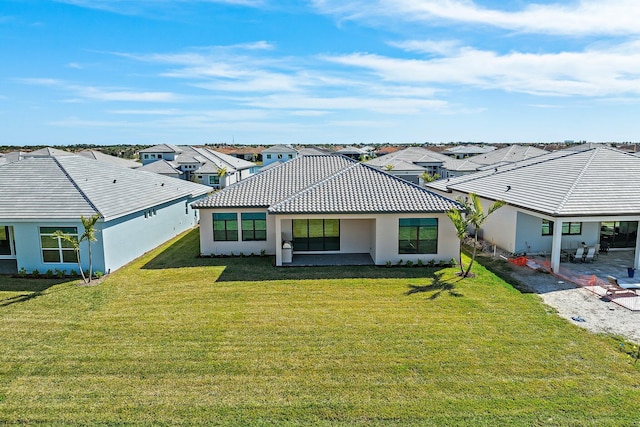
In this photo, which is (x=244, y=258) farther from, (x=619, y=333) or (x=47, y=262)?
(x=619, y=333)

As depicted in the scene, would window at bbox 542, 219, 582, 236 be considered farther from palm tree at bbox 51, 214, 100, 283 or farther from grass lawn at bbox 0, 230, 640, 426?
palm tree at bbox 51, 214, 100, 283

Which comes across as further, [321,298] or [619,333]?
[321,298]

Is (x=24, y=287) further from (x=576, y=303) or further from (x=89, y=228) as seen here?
(x=576, y=303)

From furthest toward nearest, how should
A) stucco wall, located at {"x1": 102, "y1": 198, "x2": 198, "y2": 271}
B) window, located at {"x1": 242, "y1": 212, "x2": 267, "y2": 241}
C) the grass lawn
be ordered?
window, located at {"x1": 242, "y1": 212, "x2": 267, "y2": 241}, stucco wall, located at {"x1": 102, "y1": 198, "x2": 198, "y2": 271}, the grass lawn

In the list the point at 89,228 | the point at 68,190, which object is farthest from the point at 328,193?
the point at 68,190

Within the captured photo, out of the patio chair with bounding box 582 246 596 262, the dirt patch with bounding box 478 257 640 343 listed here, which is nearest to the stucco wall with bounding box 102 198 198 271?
the dirt patch with bounding box 478 257 640 343

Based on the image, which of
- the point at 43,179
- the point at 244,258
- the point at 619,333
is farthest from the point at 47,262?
the point at 619,333
